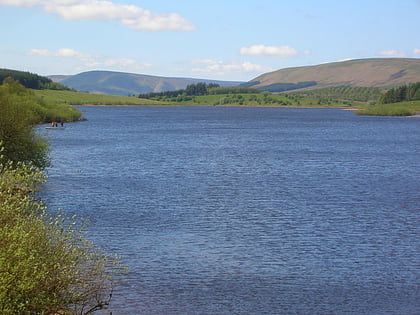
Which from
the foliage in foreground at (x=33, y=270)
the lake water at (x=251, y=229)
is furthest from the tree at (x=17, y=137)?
the foliage in foreground at (x=33, y=270)

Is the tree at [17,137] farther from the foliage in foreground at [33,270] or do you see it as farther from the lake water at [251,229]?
the foliage in foreground at [33,270]

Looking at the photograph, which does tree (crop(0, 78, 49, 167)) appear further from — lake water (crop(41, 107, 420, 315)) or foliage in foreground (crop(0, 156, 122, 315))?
foliage in foreground (crop(0, 156, 122, 315))

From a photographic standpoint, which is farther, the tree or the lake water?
the tree

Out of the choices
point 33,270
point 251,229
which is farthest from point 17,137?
point 33,270

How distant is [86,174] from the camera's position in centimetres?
5119

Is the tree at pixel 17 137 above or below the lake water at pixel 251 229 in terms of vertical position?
above

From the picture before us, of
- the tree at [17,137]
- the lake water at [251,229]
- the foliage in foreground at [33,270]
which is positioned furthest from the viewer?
the tree at [17,137]

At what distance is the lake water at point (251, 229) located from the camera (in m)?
21.7

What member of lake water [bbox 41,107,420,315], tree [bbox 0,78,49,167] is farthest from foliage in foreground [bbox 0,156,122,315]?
tree [bbox 0,78,49,167]

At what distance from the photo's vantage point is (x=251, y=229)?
31.6 metres

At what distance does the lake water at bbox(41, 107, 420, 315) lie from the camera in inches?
853

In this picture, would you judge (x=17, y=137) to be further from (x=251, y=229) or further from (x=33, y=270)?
A: (x=33, y=270)

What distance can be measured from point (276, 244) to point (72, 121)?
119162 mm

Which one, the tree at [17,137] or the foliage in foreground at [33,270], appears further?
the tree at [17,137]
